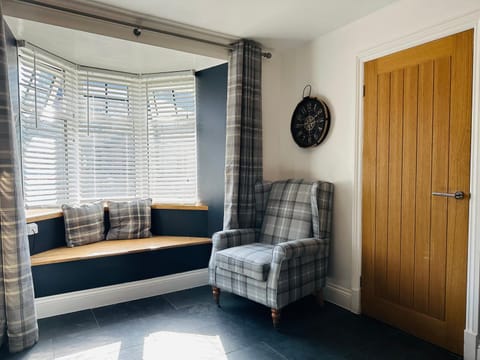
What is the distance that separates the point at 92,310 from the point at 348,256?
2.11 meters

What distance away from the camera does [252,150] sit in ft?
10.6

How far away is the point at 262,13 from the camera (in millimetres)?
2607

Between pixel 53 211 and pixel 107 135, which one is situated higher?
pixel 107 135

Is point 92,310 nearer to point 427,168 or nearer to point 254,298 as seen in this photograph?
point 254,298

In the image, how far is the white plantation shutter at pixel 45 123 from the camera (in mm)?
2887

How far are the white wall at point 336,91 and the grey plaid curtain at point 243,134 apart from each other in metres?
0.23

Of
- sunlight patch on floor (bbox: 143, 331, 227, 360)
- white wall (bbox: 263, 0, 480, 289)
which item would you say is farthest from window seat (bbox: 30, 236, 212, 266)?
white wall (bbox: 263, 0, 480, 289)

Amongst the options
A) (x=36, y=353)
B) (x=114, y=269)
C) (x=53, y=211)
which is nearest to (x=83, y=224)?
(x=53, y=211)

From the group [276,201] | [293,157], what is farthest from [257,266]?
[293,157]

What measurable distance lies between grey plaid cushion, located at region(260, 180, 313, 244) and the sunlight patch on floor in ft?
3.35

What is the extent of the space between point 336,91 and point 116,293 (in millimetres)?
2513

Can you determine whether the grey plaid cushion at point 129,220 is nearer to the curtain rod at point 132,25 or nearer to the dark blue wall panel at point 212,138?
the dark blue wall panel at point 212,138

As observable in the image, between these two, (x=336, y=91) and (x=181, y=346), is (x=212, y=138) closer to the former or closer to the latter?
(x=336, y=91)

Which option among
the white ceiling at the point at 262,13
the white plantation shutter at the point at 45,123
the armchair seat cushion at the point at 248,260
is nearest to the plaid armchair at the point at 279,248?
the armchair seat cushion at the point at 248,260
